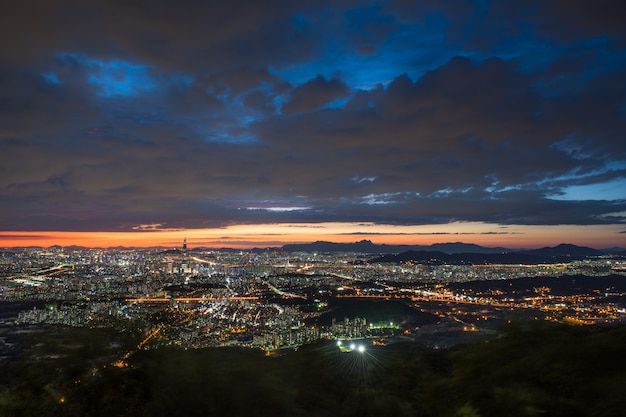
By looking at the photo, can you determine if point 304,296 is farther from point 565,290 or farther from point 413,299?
point 565,290

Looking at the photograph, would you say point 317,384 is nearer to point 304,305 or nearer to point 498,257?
point 304,305

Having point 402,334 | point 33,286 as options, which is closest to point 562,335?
point 402,334

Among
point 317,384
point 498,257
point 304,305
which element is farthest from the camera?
point 498,257

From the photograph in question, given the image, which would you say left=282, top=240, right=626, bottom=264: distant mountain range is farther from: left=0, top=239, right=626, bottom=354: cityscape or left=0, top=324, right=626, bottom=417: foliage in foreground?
left=0, top=324, right=626, bottom=417: foliage in foreground

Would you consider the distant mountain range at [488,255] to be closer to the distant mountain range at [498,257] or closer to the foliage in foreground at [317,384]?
the distant mountain range at [498,257]

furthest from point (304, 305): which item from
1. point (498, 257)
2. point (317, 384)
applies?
point (498, 257)

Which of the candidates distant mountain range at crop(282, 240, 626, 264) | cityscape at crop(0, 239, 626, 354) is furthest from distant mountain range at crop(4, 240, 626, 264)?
cityscape at crop(0, 239, 626, 354)

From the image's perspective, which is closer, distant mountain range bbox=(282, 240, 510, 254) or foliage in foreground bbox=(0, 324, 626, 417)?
foliage in foreground bbox=(0, 324, 626, 417)

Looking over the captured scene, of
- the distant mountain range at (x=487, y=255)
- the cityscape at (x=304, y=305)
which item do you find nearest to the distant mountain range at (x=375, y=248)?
the distant mountain range at (x=487, y=255)

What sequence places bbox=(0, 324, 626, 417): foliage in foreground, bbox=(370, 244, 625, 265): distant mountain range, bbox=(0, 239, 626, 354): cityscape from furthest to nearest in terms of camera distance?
bbox=(370, 244, 625, 265): distant mountain range
bbox=(0, 239, 626, 354): cityscape
bbox=(0, 324, 626, 417): foliage in foreground

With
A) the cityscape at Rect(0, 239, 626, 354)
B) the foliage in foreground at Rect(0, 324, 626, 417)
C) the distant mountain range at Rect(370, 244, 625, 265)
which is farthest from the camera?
the distant mountain range at Rect(370, 244, 625, 265)

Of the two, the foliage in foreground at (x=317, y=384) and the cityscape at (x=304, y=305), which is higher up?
the foliage in foreground at (x=317, y=384)
